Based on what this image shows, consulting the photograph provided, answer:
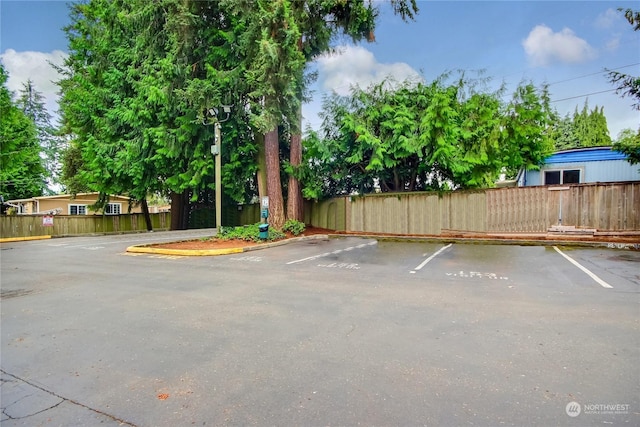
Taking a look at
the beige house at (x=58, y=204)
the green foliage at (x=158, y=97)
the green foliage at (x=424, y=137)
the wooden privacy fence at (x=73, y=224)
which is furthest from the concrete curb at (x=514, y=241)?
the beige house at (x=58, y=204)

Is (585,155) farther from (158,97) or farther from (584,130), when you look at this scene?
(584,130)

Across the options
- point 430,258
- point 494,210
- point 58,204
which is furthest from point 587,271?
point 58,204

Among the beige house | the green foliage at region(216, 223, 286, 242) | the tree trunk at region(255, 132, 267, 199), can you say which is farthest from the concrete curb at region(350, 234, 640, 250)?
the beige house

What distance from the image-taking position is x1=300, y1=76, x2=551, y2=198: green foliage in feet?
47.5

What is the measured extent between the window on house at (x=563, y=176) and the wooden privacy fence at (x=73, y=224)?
25.2 metres

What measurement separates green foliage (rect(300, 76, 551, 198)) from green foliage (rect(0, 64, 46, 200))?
1577cm

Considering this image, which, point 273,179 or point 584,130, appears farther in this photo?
point 584,130

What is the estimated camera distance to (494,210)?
13.8m

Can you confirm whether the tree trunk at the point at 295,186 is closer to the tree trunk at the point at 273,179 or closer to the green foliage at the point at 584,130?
the tree trunk at the point at 273,179

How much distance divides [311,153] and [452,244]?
25.3ft

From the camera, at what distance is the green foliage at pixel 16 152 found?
60.6ft

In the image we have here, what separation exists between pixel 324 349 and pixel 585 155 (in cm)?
1658

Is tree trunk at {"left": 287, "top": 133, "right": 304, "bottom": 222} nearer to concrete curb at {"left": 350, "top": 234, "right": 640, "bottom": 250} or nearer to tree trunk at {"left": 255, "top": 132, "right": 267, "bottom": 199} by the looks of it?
tree trunk at {"left": 255, "top": 132, "right": 267, "bottom": 199}

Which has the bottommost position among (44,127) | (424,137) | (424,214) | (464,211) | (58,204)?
(424,214)
